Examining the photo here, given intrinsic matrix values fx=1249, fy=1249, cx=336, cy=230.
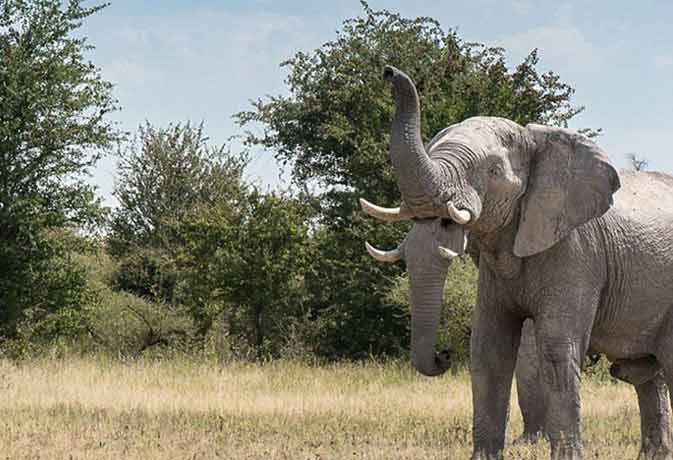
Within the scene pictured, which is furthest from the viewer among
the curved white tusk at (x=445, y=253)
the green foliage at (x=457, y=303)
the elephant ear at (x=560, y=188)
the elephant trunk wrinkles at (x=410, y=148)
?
the green foliage at (x=457, y=303)

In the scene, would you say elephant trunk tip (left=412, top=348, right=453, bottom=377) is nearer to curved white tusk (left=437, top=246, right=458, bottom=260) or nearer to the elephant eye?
curved white tusk (left=437, top=246, right=458, bottom=260)

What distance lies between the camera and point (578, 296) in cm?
856

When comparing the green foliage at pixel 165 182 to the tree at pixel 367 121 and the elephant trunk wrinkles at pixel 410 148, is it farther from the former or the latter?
the elephant trunk wrinkles at pixel 410 148

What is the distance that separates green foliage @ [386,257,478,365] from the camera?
22625mm

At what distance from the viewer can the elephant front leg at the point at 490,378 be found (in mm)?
8938

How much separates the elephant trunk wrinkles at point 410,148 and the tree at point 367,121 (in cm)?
1764

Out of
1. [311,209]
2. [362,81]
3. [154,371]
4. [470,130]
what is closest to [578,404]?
[470,130]

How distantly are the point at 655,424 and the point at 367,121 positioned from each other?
2172 cm

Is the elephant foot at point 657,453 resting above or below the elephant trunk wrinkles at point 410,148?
below

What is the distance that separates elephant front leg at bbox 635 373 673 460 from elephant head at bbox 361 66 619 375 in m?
2.30

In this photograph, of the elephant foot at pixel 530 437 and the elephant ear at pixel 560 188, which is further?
the elephant foot at pixel 530 437

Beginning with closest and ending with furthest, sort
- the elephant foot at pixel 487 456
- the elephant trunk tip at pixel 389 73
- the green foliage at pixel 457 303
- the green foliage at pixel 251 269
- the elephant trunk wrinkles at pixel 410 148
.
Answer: the elephant trunk tip at pixel 389 73 → the elephant trunk wrinkles at pixel 410 148 → the elephant foot at pixel 487 456 → the green foliage at pixel 457 303 → the green foliage at pixel 251 269

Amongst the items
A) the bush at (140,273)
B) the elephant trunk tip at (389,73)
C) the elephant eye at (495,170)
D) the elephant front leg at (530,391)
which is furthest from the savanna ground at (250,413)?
the bush at (140,273)

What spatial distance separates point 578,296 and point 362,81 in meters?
26.1
